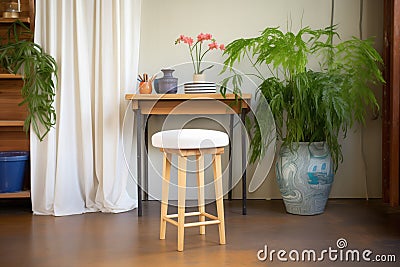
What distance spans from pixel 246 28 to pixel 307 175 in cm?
126

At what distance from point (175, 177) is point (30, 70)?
4.17 feet

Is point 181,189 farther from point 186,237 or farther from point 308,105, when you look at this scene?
point 308,105

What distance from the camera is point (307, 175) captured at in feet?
12.1

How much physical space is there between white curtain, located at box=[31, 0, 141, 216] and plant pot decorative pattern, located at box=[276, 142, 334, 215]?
3.50 feet

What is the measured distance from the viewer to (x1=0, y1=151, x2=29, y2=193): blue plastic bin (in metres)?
3.86

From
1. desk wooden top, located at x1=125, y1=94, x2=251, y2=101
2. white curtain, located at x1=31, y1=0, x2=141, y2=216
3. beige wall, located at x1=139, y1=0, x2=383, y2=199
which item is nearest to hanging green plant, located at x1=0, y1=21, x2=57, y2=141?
white curtain, located at x1=31, y1=0, x2=141, y2=216

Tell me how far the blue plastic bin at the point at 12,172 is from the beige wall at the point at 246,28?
947 mm

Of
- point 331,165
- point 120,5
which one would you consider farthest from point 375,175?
point 120,5

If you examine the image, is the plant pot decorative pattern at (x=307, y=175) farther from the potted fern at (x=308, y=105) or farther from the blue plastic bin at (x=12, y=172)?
the blue plastic bin at (x=12, y=172)

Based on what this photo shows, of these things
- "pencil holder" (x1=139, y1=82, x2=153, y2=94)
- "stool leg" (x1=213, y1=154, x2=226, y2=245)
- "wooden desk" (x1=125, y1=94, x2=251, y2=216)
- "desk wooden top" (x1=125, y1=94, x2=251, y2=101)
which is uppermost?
"pencil holder" (x1=139, y1=82, x2=153, y2=94)

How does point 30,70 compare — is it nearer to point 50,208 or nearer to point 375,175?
point 50,208

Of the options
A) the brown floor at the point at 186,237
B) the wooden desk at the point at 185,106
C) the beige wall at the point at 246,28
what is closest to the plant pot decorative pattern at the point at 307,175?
the brown floor at the point at 186,237

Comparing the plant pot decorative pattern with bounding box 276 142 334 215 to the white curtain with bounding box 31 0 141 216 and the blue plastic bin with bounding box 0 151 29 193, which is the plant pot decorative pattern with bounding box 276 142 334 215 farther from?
the blue plastic bin with bounding box 0 151 29 193

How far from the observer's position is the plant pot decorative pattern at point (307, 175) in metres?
3.70
